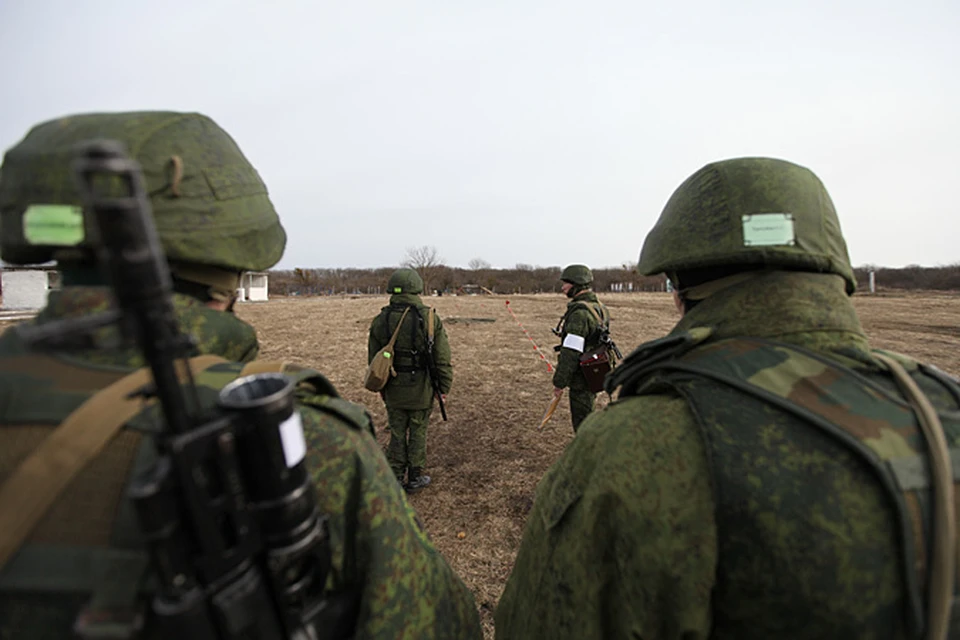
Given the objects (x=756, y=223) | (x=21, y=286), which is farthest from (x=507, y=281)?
(x=756, y=223)

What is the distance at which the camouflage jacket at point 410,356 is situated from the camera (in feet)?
19.2

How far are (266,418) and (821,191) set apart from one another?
206 centimetres

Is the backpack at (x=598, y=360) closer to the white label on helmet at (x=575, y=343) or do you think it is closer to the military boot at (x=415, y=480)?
the white label on helmet at (x=575, y=343)

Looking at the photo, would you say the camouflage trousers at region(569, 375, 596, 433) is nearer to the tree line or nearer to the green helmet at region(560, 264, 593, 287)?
the green helmet at region(560, 264, 593, 287)

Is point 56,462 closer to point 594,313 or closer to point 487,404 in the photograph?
point 594,313

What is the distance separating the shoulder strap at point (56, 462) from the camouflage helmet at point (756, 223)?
1.80 meters

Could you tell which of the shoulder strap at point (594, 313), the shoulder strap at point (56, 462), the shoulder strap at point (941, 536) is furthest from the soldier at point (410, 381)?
the shoulder strap at point (941, 536)

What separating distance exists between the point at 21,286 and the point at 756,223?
Result: 4572cm

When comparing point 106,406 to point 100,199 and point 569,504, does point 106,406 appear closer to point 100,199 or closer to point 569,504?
point 100,199

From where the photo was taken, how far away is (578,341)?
247 inches

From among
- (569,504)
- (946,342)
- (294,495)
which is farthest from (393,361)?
(946,342)

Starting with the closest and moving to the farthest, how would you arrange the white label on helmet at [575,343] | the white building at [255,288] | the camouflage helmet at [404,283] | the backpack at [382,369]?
the backpack at [382,369] < the camouflage helmet at [404,283] < the white label on helmet at [575,343] < the white building at [255,288]

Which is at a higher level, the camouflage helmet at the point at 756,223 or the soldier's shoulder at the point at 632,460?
the camouflage helmet at the point at 756,223

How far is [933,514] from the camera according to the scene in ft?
3.82
